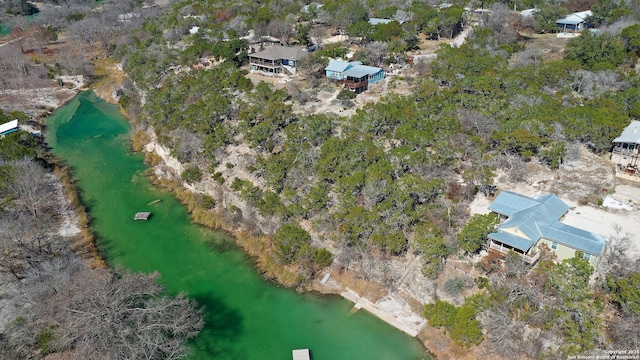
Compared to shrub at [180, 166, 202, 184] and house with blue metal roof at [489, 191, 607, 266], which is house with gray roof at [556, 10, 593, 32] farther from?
shrub at [180, 166, 202, 184]

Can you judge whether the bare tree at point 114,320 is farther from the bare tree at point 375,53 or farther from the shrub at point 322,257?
the bare tree at point 375,53

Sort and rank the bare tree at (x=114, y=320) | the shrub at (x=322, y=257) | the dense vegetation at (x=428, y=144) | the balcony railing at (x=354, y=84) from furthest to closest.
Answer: the balcony railing at (x=354, y=84)
the shrub at (x=322, y=257)
the dense vegetation at (x=428, y=144)
the bare tree at (x=114, y=320)

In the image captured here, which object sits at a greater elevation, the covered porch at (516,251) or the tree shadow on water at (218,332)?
the covered porch at (516,251)

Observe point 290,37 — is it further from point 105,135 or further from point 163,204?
point 163,204

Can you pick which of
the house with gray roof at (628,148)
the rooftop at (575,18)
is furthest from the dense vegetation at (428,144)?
the rooftop at (575,18)

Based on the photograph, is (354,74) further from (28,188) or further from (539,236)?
(28,188)

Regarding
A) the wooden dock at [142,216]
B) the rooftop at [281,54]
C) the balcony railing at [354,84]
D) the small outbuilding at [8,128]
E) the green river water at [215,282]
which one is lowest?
Answer: the green river water at [215,282]
